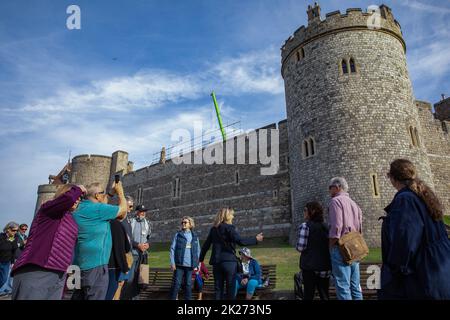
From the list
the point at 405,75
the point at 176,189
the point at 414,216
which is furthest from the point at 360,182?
the point at 176,189

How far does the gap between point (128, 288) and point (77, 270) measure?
210cm

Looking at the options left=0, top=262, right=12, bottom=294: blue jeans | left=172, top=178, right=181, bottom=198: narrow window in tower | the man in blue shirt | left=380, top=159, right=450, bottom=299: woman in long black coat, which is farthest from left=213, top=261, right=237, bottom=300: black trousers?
left=172, top=178, right=181, bottom=198: narrow window in tower

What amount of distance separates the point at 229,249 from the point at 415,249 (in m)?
2.76

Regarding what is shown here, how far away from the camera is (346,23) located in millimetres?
14688

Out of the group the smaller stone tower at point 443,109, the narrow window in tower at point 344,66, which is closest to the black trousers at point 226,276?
the narrow window in tower at point 344,66

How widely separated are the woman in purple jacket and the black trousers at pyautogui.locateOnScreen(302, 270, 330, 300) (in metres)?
2.86

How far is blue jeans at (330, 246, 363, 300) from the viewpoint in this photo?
152 inches

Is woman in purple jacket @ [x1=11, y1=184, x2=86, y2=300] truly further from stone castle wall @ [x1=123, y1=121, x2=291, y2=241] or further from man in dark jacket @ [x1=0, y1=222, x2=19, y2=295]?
stone castle wall @ [x1=123, y1=121, x2=291, y2=241]

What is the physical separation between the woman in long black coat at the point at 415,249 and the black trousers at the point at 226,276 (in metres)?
2.37

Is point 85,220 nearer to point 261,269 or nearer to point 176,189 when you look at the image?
point 261,269

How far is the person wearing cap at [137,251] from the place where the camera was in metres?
5.38

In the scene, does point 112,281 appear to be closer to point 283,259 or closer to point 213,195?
point 283,259

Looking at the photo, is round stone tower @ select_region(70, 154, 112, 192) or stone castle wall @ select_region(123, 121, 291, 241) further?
round stone tower @ select_region(70, 154, 112, 192)

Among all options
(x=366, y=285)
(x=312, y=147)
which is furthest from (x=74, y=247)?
(x=312, y=147)
